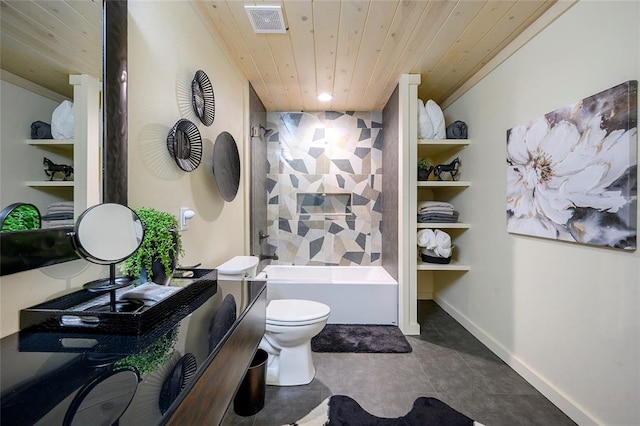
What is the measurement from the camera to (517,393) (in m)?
1.75

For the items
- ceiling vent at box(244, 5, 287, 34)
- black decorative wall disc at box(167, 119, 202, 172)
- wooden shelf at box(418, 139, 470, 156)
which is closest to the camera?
black decorative wall disc at box(167, 119, 202, 172)

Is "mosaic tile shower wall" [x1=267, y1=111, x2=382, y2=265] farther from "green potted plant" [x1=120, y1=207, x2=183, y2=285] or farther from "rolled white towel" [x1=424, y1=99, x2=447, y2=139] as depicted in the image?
"green potted plant" [x1=120, y1=207, x2=183, y2=285]

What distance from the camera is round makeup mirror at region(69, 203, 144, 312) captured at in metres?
0.80

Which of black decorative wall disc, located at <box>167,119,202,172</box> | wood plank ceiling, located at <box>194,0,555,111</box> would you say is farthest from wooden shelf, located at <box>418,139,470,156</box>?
black decorative wall disc, located at <box>167,119,202,172</box>

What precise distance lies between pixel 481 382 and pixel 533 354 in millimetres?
389

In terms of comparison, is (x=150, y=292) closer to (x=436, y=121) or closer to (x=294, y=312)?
(x=294, y=312)

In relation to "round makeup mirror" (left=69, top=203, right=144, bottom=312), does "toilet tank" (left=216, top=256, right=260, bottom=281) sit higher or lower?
lower

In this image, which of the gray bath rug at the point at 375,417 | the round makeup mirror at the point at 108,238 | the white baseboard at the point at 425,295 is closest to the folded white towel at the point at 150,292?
the round makeup mirror at the point at 108,238

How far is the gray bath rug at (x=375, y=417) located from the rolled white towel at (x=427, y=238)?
4.34 feet

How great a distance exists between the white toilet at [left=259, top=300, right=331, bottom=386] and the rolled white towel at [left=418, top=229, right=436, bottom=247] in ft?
4.14

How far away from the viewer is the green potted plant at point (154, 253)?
3.24 feet

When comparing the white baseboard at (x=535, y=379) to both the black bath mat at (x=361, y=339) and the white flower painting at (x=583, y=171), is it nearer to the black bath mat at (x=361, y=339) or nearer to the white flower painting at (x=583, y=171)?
the black bath mat at (x=361, y=339)

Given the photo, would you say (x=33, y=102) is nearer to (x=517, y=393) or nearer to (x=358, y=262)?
(x=517, y=393)

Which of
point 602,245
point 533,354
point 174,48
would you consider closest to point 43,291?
point 174,48
